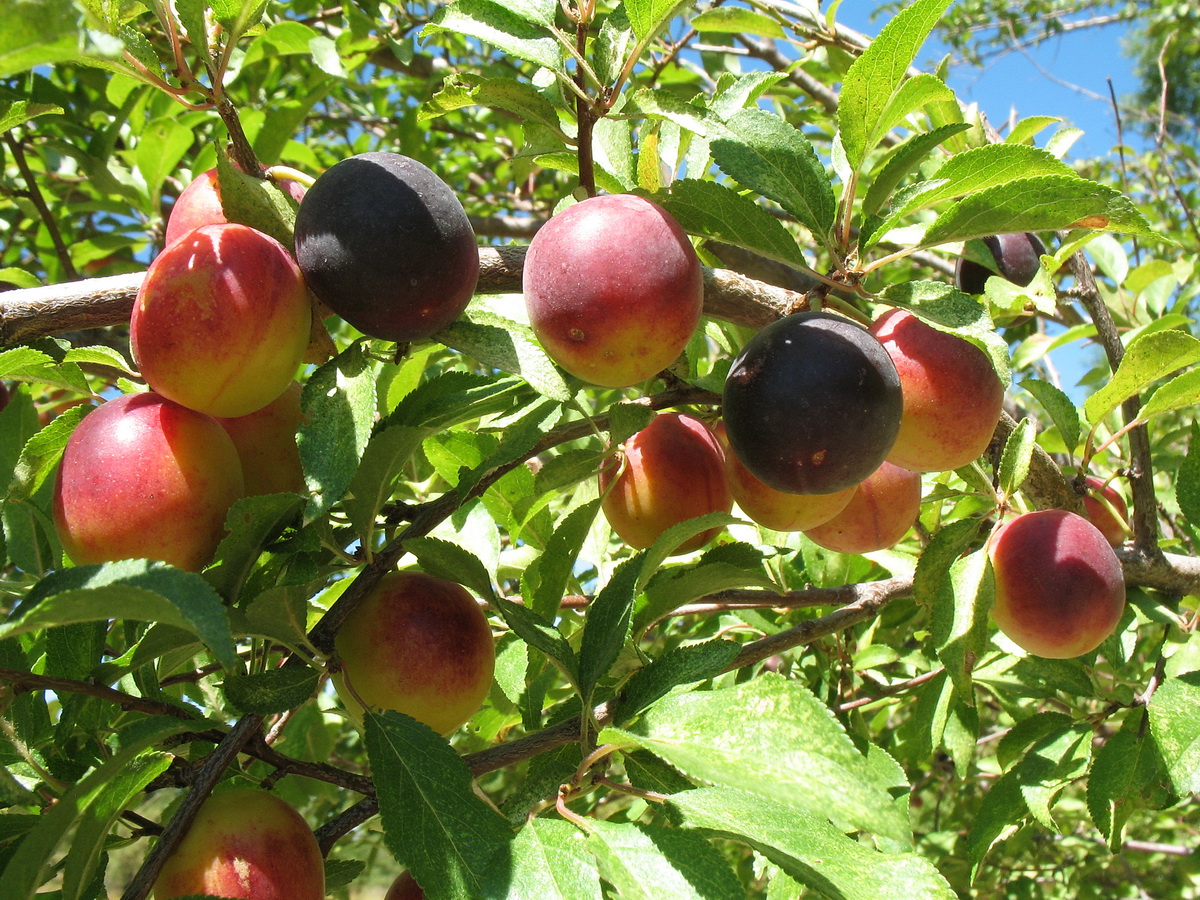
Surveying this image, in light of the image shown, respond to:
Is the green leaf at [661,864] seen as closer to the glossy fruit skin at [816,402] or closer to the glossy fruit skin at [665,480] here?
the glossy fruit skin at [816,402]

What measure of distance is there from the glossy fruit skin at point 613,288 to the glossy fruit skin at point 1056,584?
70 cm

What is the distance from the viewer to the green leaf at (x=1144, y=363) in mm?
1215

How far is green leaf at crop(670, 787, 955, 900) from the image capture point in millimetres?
736

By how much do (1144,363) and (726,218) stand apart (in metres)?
0.68

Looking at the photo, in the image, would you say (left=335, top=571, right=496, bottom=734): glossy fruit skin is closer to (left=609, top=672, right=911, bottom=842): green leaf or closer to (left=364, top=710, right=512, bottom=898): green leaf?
(left=364, top=710, right=512, bottom=898): green leaf

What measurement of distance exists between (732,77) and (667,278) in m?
0.46

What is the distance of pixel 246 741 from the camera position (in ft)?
3.02

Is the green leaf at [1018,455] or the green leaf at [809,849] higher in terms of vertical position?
the green leaf at [1018,455]

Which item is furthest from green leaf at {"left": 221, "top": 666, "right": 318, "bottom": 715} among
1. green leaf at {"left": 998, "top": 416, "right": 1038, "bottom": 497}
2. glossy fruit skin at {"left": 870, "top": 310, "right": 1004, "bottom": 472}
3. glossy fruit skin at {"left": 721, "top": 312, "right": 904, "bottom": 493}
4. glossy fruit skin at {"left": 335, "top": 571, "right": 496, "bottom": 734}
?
green leaf at {"left": 998, "top": 416, "right": 1038, "bottom": 497}

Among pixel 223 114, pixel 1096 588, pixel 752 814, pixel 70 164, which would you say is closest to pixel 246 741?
pixel 752 814

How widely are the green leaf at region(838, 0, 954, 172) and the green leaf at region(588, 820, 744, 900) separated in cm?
76

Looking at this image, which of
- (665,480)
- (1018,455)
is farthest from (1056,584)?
(665,480)

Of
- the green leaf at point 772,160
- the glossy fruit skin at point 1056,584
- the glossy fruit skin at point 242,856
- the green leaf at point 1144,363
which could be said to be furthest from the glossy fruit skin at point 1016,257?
the glossy fruit skin at point 242,856

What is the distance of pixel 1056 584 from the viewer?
1302 mm
